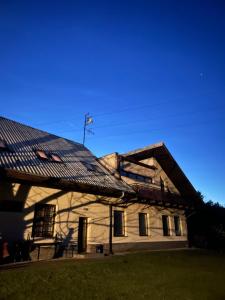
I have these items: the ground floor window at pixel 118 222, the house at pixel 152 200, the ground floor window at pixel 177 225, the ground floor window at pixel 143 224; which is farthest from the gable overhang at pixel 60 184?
the ground floor window at pixel 177 225

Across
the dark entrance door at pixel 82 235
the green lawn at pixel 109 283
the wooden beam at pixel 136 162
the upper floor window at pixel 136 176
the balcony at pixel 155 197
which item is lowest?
the green lawn at pixel 109 283

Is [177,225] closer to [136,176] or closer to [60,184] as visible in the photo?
[136,176]

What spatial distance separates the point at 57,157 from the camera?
1474 centimetres

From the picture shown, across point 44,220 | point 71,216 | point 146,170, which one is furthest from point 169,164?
point 44,220

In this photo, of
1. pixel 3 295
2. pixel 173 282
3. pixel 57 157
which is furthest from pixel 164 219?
pixel 3 295

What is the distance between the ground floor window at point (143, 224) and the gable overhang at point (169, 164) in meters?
4.92

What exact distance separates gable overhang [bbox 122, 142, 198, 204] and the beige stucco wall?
4.82 meters

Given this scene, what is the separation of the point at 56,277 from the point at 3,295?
1854 mm

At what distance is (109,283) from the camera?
7113 mm

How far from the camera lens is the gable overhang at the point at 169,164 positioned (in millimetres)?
20453

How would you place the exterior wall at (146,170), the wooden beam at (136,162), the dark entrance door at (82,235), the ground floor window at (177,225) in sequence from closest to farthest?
the dark entrance door at (82,235)
the exterior wall at (146,170)
the wooden beam at (136,162)
the ground floor window at (177,225)

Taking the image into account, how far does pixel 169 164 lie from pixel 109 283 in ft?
55.0

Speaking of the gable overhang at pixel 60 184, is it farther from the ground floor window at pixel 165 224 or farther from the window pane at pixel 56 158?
the ground floor window at pixel 165 224

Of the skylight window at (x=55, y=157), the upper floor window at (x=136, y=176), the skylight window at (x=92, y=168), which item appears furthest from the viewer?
the upper floor window at (x=136, y=176)
